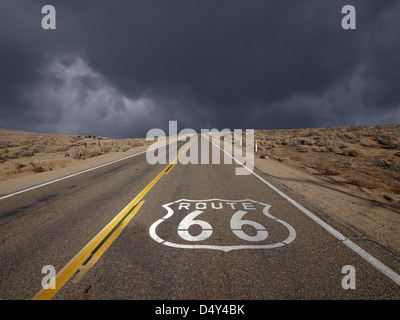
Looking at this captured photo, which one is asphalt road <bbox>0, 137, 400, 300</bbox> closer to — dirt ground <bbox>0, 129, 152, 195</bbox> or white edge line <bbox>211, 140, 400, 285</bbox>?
white edge line <bbox>211, 140, 400, 285</bbox>

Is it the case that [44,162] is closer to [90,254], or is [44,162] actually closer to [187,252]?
[90,254]

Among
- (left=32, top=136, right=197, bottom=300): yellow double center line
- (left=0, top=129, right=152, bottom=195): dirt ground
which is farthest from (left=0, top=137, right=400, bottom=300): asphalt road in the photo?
(left=0, top=129, right=152, bottom=195): dirt ground

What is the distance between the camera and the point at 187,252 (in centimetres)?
292

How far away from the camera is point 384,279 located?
2.36 metres

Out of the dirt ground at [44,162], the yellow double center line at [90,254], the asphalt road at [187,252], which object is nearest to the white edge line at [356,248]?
the asphalt road at [187,252]

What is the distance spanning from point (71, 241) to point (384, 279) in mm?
4546

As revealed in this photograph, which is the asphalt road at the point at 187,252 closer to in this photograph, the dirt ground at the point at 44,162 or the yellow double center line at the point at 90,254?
the yellow double center line at the point at 90,254

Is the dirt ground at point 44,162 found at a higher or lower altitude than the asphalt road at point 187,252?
higher

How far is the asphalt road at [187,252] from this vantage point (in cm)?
225

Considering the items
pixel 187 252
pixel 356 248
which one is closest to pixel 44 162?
pixel 187 252

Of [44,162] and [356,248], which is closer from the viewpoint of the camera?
[356,248]

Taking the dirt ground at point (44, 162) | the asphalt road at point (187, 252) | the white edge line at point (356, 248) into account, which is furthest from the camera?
the dirt ground at point (44, 162)

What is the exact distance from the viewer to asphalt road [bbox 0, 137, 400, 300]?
2.25 meters
